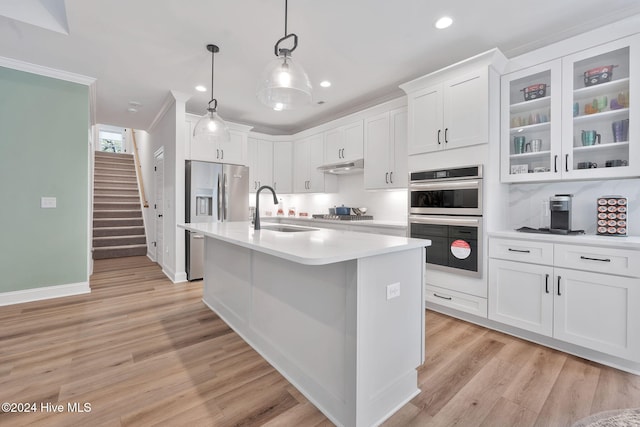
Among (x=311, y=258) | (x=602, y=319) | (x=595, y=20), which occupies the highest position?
(x=595, y=20)

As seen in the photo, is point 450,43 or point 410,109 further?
point 410,109

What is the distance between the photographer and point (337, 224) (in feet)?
14.0

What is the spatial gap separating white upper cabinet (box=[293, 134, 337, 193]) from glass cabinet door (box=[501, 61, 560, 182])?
2.81 metres

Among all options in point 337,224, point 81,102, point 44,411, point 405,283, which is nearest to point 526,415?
point 405,283

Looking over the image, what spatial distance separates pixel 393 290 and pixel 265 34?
250 cm

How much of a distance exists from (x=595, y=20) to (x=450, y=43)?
1.12m

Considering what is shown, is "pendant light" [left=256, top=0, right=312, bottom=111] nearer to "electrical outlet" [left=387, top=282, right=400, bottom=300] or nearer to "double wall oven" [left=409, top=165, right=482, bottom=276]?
"electrical outlet" [left=387, top=282, right=400, bottom=300]

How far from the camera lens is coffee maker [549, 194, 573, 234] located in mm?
2436

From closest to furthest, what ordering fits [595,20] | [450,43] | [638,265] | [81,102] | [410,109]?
[638,265], [595,20], [450,43], [410,109], [81,102]

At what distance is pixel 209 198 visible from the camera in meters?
4.46

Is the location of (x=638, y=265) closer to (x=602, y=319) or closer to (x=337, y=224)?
(x=602, y=319)

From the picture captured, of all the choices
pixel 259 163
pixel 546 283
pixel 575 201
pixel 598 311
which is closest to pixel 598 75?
pixel 575 201

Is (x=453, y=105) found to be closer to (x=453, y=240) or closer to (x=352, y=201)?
(x=453, y=240)

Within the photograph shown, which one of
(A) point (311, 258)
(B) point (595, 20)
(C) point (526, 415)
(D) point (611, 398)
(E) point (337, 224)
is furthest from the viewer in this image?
(E) point (337, 224)
